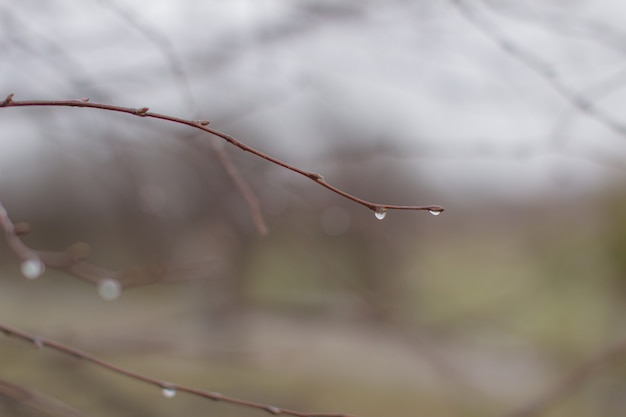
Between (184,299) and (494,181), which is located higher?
(184,299)

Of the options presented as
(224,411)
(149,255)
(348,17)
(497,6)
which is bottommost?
(224,411)

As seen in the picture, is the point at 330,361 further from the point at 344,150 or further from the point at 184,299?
the point at 344,150

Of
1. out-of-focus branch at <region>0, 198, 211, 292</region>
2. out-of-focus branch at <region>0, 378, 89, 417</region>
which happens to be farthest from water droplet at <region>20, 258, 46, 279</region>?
out-of-focus branch at <region>0, 378, 89, 417</region>

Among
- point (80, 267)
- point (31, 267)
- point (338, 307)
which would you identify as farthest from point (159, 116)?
point (338, 307)

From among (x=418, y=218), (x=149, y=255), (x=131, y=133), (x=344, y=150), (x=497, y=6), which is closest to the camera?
(x=497, y=6)

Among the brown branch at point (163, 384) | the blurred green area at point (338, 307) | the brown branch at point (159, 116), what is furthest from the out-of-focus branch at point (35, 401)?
the brown branch at point (159, 116)

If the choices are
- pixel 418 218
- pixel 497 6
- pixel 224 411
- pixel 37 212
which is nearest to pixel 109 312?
pixel 224 411

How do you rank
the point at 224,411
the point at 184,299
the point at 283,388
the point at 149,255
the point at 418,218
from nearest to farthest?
the point at 224,411
the point at 149,255
the point at 283,388
the point at 418,218
the point at 184,299

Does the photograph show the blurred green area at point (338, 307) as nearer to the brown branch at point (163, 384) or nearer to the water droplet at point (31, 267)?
the water droplet at point (31, 267)
